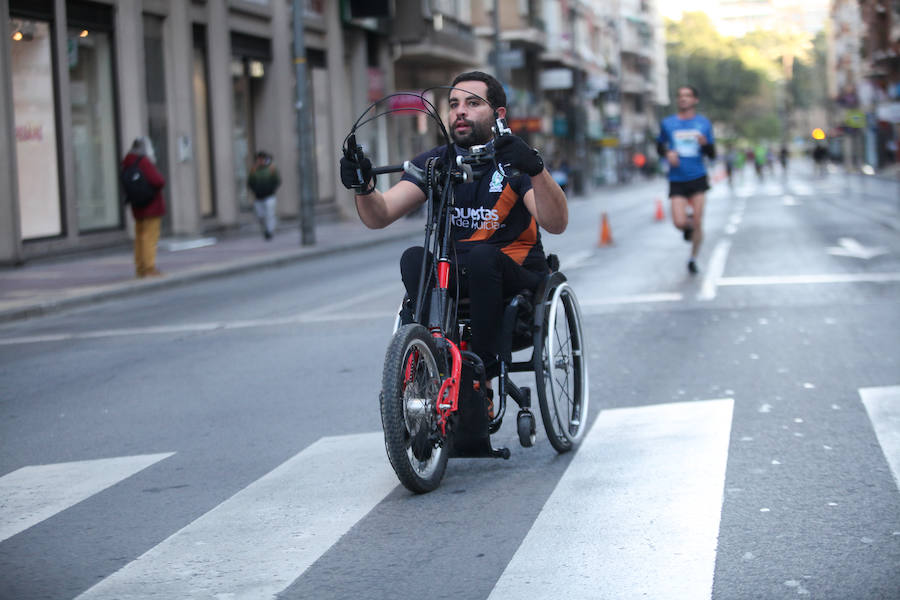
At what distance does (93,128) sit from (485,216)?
18432 millimetres

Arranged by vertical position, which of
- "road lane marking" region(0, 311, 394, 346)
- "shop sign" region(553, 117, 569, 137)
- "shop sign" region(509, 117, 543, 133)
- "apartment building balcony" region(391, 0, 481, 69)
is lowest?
"road lane marking" region(0, 311, 394, 346)

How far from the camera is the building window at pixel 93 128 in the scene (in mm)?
21953

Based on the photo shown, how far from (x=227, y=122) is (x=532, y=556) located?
24.4 meters

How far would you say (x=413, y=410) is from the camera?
16.0 feet

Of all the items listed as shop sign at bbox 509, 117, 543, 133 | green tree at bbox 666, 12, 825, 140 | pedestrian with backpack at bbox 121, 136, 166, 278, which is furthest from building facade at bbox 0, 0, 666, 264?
green tree at bbox 666, 12, 825, 140

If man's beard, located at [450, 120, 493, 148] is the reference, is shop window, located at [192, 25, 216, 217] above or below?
above

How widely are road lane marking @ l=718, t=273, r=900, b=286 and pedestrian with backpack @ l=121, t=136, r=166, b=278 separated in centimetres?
730

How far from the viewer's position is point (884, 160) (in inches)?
3226

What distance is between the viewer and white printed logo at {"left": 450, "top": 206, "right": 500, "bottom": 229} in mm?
5469

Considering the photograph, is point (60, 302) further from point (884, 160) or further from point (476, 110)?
point (884, 160)

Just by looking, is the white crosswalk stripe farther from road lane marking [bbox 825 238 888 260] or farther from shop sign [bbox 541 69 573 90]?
shop sign [bbox 541 69 573 90]

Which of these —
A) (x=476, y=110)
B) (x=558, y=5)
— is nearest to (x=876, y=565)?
(x=476, y=110)

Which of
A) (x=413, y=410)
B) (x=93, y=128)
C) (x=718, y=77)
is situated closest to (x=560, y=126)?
(x=93, y=128)

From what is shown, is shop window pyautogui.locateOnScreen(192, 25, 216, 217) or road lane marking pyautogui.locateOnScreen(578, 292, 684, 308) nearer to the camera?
road lane marking pyautogui.locateOnScreen(578, 292, 684, 308)
